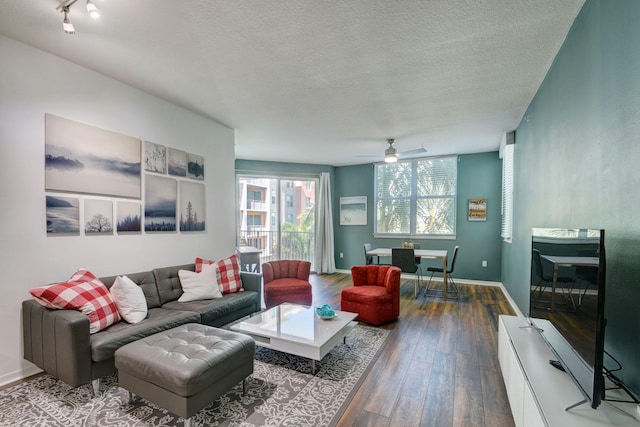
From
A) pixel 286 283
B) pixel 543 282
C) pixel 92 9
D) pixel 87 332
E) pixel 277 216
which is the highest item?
pixel 92 9

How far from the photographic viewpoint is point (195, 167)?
3688 millimetres

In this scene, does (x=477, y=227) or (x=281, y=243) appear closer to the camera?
(x=477, y=227)

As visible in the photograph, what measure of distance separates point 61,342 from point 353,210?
18.9 feet

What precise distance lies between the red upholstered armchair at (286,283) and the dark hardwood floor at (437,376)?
47.7 inches

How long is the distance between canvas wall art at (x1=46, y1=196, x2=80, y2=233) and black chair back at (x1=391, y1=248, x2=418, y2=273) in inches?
163

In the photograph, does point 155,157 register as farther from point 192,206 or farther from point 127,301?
point 127,301

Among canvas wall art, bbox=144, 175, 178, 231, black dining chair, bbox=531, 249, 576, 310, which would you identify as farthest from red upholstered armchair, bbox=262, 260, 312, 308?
black dining chair, bbox=531, 249, 576, 310

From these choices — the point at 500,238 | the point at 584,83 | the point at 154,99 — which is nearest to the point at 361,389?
the point at 584,83

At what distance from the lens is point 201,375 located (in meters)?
1.63

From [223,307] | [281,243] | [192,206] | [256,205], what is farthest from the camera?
[281,243]

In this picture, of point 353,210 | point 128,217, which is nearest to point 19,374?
point 128,217

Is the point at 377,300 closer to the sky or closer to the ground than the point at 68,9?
closer to the ground

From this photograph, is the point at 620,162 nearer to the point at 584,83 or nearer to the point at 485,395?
the point at 584,83

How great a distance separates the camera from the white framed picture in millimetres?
6820
